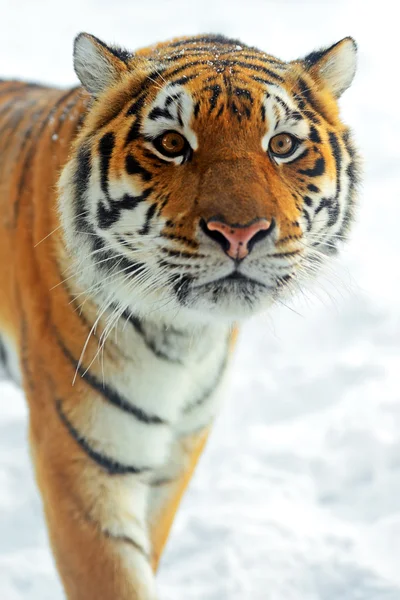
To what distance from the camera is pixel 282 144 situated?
115 centimetres

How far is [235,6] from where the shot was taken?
545cm

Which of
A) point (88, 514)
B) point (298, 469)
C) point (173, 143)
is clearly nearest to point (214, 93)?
point (173, 143)

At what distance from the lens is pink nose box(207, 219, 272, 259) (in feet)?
3.43

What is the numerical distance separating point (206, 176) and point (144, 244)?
0.51ft

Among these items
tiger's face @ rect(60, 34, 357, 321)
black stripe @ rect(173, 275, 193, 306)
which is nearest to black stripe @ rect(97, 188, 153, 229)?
tiger's face @ rect(60, 34, 357, 321)

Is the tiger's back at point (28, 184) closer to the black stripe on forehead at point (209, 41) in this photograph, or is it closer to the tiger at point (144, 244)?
the tiger at point (144, 244)

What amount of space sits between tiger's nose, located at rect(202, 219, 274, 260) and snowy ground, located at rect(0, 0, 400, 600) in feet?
0.54

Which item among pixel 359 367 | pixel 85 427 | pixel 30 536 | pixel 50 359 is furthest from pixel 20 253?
pixel 359 367

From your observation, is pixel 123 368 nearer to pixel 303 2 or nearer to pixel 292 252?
pixel 292 252

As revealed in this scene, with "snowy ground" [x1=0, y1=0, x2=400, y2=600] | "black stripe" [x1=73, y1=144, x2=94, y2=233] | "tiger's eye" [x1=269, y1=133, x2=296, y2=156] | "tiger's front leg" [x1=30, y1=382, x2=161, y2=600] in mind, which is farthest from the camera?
"snowy ground" [x1=0, y1=0, x2=400, y2=600]

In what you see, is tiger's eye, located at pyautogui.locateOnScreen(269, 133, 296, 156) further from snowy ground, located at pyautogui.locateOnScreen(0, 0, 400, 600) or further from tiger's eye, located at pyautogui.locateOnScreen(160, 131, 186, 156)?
snowy ground, located at pyautogui.locateOnScreen(0, 0, 400, 600)

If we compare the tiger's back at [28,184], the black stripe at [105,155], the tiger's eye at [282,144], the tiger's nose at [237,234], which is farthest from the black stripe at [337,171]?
the tiger's back at [28,184]

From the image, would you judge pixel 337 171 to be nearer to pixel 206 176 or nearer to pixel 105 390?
pixel 206 176

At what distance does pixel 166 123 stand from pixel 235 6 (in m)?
4.65
